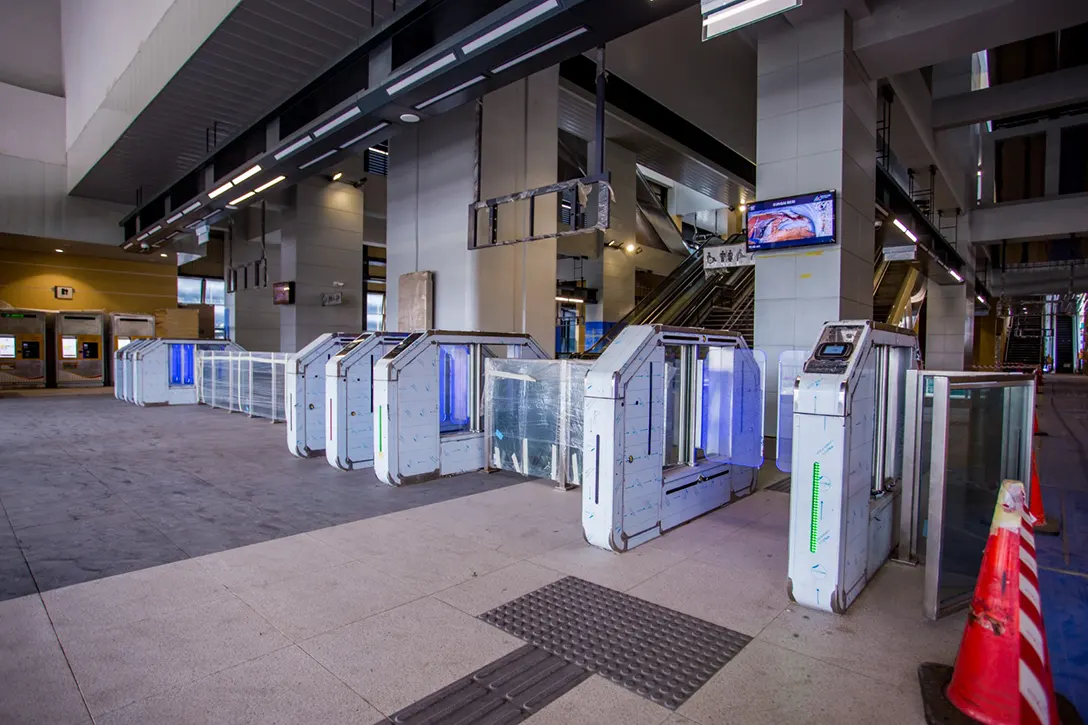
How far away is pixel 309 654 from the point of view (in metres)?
2.46

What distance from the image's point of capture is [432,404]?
18.7ft

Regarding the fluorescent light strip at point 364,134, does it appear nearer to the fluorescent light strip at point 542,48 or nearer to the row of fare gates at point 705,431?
the fluorescent light strip at point 542,48

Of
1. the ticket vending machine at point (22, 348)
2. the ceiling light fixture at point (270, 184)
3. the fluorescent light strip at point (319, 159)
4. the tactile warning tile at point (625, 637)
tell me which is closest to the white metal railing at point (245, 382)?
the ceiling light fixture at point (270, 184)

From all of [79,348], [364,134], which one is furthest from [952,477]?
[79,348]

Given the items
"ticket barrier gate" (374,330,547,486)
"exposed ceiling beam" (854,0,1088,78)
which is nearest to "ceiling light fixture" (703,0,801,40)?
"ticket barrier gate" (374,330,547,486)

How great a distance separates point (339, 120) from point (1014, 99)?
491 inches

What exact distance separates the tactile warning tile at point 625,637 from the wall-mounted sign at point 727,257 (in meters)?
5.67

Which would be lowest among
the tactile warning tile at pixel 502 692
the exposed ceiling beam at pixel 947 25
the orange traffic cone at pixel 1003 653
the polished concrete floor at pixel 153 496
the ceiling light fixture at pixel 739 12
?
the polished concrete floor at pixel 153 496

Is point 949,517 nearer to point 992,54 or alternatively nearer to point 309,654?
point 309,654

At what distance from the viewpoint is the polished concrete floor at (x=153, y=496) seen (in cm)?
364

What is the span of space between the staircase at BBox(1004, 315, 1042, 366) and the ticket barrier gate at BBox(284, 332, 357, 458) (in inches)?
1474

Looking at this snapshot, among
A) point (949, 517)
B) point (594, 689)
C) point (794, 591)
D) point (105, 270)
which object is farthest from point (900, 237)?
point (105, 270)

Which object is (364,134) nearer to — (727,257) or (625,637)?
(727,257)

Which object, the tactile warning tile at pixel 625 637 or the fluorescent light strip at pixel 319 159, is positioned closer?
the tactile warning tile at pixel 625 637
